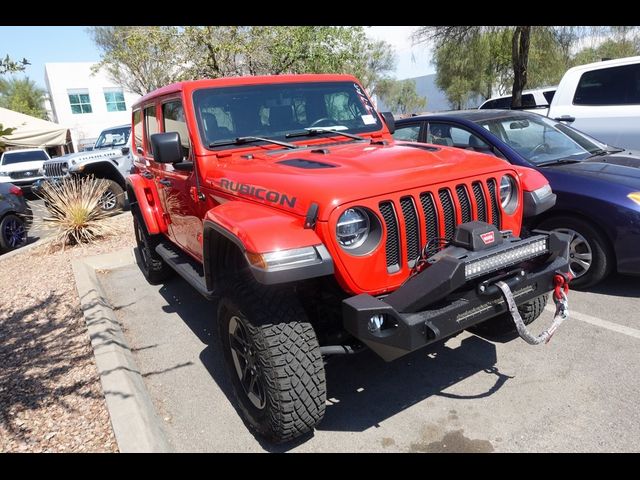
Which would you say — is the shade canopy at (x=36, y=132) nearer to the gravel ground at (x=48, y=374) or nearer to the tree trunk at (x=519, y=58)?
the gravel ground at (x=48, y=374)

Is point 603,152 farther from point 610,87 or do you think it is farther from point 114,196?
point 114,196

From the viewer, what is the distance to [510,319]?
3557 mm

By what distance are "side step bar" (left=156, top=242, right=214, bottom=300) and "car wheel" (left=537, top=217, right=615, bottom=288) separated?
3123 mm

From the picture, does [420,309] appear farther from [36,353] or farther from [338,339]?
[36,353]

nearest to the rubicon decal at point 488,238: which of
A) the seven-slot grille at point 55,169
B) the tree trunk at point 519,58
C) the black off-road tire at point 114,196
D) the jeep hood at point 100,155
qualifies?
the black off-road tire at point 114,196

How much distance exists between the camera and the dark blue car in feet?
13.7

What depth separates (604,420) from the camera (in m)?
2.78

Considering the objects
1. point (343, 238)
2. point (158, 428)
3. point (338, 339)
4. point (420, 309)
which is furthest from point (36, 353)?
point (420, 309)

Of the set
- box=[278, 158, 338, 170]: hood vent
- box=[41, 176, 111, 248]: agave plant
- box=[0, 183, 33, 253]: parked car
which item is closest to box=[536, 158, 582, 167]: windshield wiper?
box=[278, 158, 338, 170]: hood vent

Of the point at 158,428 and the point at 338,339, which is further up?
the point at 338,339

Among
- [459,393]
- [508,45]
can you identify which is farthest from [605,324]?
[508,45]

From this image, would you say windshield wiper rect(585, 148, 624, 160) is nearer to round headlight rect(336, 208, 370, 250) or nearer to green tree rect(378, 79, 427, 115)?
round headlight rect(336, 208, 370, 250)
